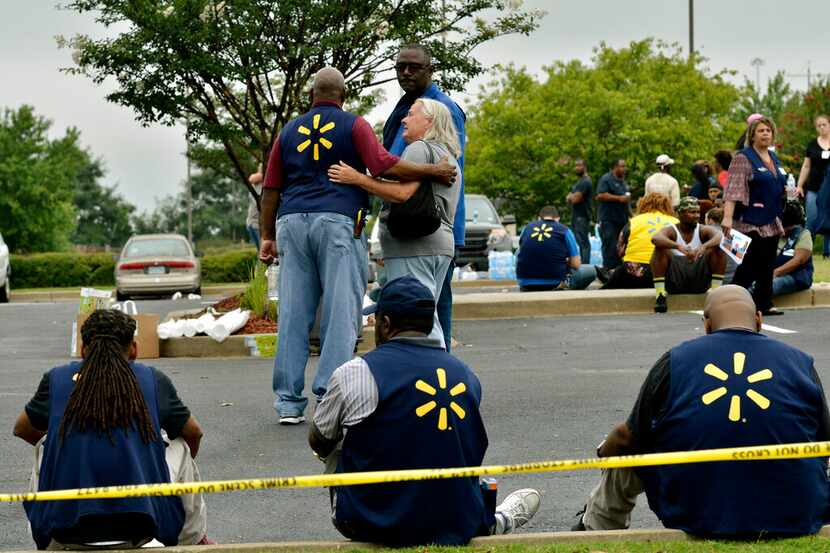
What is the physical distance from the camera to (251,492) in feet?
22.7

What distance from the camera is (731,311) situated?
5.16 m

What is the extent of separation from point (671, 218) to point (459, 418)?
10340 mm

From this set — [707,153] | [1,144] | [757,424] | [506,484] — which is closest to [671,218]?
[506,484]

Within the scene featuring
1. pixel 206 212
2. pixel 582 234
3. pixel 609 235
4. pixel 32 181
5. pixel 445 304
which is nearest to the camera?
pixel 445 304

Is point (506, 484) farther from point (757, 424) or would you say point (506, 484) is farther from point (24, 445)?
point (24, 445)

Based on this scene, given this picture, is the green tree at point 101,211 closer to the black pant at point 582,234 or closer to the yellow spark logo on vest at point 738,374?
the black pant at point 582,234

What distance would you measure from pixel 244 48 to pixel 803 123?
28168mm

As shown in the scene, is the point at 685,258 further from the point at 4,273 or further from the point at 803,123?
the point at 803,123

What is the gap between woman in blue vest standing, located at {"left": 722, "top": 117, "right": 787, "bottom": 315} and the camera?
1291 cm

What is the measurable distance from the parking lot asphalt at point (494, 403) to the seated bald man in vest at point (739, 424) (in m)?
1.11

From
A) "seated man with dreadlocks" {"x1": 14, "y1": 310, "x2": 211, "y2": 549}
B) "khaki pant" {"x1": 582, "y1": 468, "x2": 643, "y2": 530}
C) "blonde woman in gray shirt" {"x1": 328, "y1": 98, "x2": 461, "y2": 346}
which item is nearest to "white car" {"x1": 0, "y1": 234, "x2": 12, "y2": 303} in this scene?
"blonde woman in gray shirt" {"x1": 328, "y1": 98, "x2": 461, "y2": 346}

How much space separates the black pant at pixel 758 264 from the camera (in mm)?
13211

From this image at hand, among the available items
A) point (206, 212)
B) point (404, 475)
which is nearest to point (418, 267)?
point (404, 475)

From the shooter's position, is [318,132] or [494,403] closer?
[318,132]
